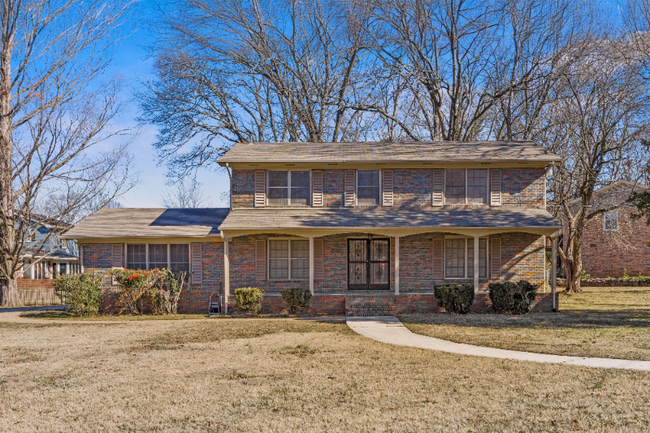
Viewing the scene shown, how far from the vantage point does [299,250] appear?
18812 millimetres

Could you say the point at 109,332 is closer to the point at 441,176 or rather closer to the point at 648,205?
the point at 441,176

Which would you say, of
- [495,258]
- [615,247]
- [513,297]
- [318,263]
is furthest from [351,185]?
[615,247]

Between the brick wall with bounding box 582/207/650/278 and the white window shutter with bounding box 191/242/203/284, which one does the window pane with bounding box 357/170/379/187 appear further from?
the brick wall with bounding box 582/207/650/278

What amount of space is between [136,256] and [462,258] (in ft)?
38.4

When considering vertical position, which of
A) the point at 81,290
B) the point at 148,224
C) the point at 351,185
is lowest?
the point at 81,290

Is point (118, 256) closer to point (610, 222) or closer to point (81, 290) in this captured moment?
point (81, 290)

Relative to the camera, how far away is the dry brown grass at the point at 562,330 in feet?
33.8

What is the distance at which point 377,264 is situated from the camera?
19000 mm

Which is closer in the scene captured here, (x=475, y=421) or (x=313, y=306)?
(x=475, y=421)

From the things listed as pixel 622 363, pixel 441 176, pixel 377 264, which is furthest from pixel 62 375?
pixel 441 176

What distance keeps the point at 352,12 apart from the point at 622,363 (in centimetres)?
2338

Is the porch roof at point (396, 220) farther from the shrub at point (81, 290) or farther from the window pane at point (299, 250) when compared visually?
the shrub at point (81, 290)

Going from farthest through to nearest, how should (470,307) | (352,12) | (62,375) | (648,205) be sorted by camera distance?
(352,12), (470,307), (648,205), (62,375)

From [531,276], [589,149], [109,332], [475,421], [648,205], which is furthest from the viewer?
[589,149]
